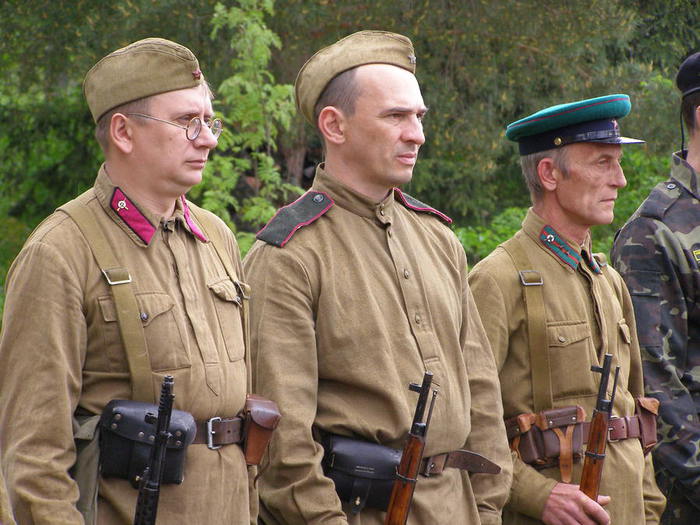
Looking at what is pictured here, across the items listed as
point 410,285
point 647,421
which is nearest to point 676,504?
point 647,421

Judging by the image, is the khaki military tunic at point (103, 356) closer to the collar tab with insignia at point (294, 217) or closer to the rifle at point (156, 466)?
the rifle at point (156, 466)

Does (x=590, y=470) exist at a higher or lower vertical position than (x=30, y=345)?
lower

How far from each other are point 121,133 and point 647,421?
245cm

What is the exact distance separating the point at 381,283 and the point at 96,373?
1.03 metres

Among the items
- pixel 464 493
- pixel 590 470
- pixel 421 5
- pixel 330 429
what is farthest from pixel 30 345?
pixel 421 5

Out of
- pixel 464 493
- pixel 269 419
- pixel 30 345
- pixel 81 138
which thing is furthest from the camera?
pixel 81 138

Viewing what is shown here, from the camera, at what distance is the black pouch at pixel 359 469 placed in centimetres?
355

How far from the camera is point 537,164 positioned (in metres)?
4.74

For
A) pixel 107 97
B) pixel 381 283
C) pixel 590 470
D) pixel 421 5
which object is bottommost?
pixel 590 470

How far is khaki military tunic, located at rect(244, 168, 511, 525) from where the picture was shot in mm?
3500

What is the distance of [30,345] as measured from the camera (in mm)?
3080

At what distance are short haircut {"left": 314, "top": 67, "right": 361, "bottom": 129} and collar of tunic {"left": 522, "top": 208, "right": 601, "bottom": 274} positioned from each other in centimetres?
118

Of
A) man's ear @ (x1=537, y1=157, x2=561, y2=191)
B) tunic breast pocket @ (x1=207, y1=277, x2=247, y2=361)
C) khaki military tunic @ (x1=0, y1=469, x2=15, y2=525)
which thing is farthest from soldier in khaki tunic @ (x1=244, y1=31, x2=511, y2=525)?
khaki military tunic @ (x1=0, y1=469, x2=15, y2=525)

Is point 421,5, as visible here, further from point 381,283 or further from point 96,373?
point 96,373
